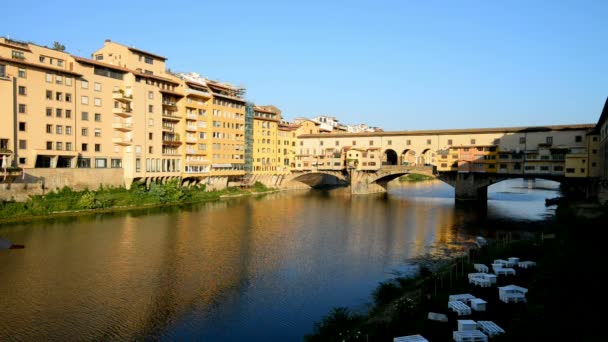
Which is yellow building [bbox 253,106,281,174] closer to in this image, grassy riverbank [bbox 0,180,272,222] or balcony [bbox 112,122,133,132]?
grassy riverbank [bbox 0,180,272,222]

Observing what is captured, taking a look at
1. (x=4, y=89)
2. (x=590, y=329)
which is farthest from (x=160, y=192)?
(x=590, y=329)

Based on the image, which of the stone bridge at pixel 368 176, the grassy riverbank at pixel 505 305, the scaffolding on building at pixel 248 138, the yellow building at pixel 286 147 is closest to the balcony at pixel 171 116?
the scaffolding on building at pixel 248 138

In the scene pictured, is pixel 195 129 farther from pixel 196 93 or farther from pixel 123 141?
pixel 123 141

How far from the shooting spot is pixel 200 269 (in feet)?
73.1

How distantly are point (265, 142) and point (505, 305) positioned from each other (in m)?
55.3

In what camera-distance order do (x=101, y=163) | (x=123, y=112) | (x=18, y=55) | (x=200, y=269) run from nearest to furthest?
(x=200, y=269) → (x=18, y=55) → (x=101, y=163) → (x=123, y=112)

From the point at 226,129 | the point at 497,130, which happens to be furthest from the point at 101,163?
the point at 497,130

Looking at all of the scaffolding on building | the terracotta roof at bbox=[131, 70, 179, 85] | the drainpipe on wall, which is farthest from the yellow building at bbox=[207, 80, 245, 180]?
the drainpipe on wall

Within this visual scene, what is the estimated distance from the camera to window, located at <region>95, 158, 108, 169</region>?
42.9 m

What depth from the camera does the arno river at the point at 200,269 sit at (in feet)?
51.2

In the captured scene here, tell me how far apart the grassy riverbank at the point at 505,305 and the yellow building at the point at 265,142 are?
4748cm

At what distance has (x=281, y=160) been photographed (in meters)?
72.1

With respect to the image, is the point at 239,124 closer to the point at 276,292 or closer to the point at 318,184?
the point at 318,184

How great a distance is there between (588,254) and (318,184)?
63.2 meters
